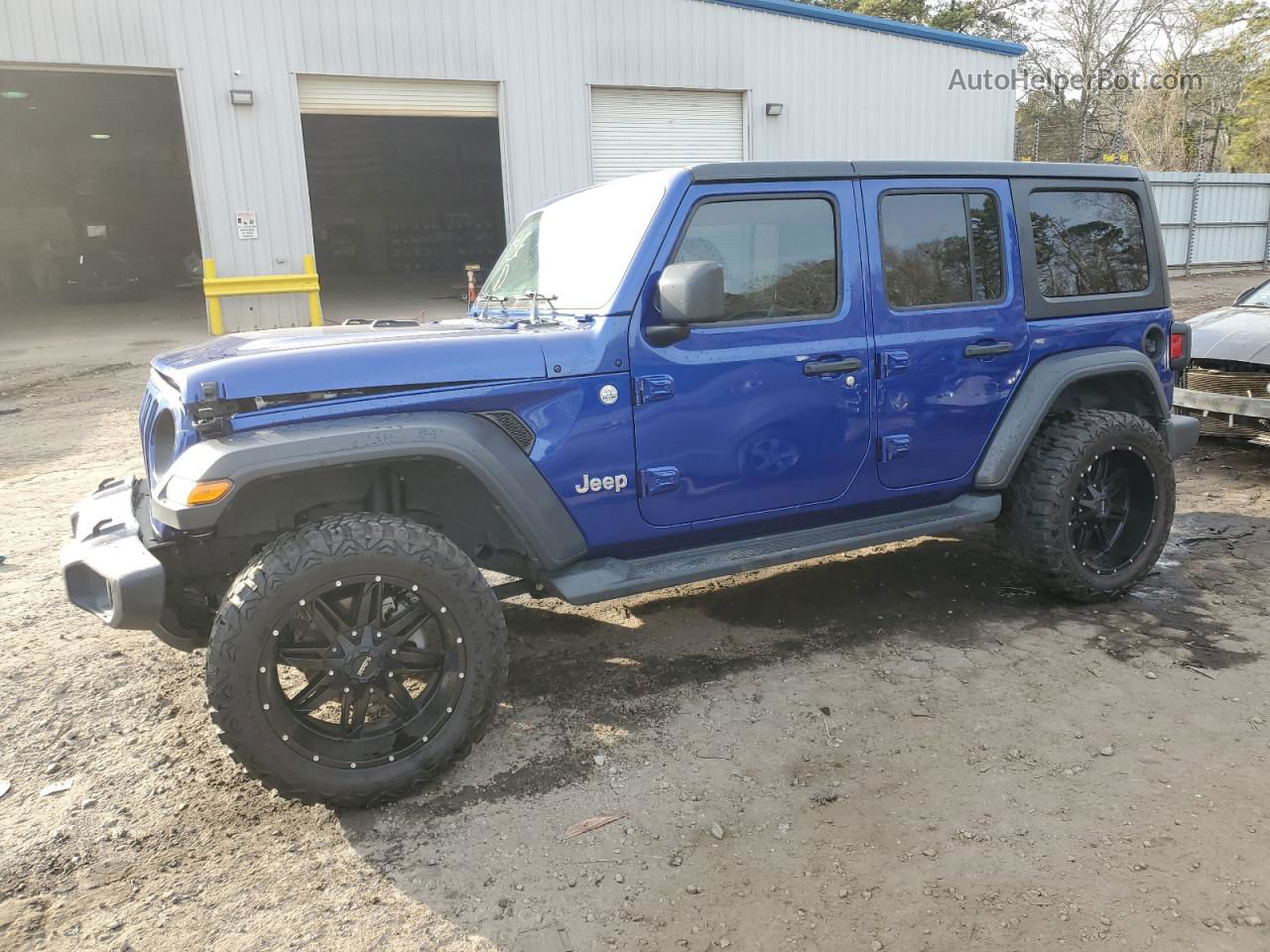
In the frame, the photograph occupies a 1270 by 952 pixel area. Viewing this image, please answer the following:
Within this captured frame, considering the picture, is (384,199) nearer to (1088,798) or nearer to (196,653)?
(196,653)

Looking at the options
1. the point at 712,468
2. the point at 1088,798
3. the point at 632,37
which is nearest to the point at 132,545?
the point at 712,468

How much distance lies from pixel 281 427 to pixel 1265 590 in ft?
14.7

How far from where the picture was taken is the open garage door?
83.0ft

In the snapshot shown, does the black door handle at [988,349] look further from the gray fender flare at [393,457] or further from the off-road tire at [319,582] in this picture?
the off-road tire at [319,582]

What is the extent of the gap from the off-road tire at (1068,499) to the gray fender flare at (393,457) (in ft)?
6.89

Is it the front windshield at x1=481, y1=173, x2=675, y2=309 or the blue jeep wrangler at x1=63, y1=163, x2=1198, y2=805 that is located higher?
the front windshield at x1=481, y1=173, x2=675, y2=309

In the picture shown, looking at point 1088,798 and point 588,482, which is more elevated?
point 588,482

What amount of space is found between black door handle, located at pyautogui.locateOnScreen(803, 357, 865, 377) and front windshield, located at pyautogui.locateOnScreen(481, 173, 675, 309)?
2.64 feet

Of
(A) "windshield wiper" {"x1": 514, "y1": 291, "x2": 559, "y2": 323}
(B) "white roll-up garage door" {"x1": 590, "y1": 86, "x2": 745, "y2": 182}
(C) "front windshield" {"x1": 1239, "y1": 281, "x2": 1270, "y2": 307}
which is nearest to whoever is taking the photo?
(A) "windshield wiper" {"x1": 514, "y1": 291, "x2": 559, "y2": 323}

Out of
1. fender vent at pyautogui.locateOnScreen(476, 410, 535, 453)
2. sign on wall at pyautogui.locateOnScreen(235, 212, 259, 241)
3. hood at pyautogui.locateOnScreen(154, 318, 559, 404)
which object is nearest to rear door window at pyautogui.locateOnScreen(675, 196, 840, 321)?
hood at pyautogui.locateOnScreen(154, 318, 559, 404)

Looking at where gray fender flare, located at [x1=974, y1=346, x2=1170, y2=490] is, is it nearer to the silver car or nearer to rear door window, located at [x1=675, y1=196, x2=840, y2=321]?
rear door window, located at [x1=675, y1=196, x2=840, y2=321]

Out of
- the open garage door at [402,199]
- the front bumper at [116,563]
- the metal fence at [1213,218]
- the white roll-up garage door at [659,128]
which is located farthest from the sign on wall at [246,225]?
the metal fence at [1213,218]

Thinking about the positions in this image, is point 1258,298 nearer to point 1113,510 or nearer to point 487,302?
point 1113,510

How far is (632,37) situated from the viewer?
1448 centimetres
